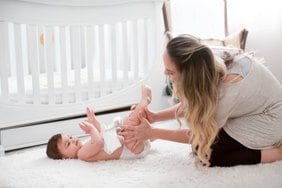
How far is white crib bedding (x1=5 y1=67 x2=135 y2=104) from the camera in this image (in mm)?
2117

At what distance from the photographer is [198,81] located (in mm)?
1328

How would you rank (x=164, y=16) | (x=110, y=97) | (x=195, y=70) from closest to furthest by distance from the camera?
(x=195, y=70) < (x=110, y=97) < (x=164, y=16)

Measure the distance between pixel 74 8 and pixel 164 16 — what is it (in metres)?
0.62

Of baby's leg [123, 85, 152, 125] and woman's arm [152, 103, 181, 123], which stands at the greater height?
baby's leg [123, 85, 152, 125]

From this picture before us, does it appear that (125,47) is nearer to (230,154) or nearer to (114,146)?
(114,146)

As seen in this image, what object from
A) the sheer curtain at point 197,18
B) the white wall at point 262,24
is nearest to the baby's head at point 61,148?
the sheer curtain at point 197,18

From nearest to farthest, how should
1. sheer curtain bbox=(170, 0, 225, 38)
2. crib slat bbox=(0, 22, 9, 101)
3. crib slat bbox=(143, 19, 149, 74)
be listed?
crib slat bbox=(0, 22, 9, 101), crib slat bbox=(143, 19, 149, 74), sheer curtain bbox=(170, 0, 225, 38)

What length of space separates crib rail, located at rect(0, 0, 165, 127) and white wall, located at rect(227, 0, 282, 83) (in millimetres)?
694

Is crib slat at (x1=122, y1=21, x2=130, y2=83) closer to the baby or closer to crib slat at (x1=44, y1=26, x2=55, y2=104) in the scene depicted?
crib slat at (x1=44, y1=26, x2=55, y2=104)

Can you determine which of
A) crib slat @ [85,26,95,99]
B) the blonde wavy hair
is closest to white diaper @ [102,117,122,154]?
the blonde wavy hair

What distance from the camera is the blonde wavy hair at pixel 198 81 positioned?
4.33ft

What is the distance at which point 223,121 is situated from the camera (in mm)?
1392

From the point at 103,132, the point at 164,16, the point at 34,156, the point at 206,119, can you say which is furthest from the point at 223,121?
the point at 164,16

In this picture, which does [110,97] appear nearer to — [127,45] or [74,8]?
[127,45]
